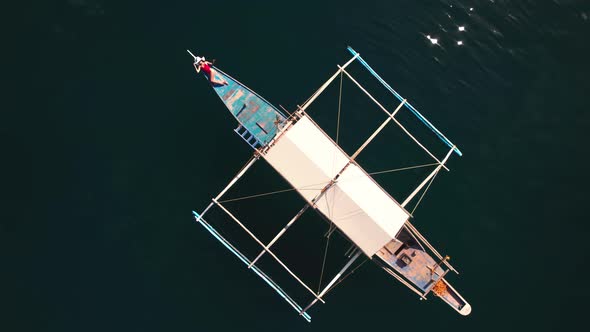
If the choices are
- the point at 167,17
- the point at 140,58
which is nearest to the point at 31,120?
the point at 140,58

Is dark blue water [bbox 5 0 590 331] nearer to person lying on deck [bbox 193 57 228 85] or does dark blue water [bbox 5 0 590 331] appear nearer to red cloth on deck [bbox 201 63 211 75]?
person lying on deck [bbox 193 57 228 85]

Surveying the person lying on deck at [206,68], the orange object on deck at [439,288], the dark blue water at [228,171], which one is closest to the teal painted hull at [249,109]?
the person lying on deck at [206,68]

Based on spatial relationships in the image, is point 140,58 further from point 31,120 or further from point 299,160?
point 299,160

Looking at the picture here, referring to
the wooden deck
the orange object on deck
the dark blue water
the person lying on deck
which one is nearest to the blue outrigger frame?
the dark blue water

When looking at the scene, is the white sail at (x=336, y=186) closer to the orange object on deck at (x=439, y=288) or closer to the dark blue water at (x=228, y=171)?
the dark blue water at (x=228, y=171)

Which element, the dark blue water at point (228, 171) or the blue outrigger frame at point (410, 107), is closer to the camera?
the blue outrigger frame at point (410, 107)

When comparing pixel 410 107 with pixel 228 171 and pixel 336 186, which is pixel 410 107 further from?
pixel 228 171

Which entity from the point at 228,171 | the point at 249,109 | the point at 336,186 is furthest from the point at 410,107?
the point at 228,171
